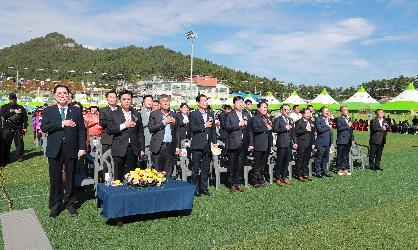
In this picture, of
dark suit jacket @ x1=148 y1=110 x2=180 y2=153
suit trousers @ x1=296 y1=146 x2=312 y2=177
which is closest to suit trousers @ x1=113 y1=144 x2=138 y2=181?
dark suit jacket @ x1=148 y1=110 x2=180 y2=153

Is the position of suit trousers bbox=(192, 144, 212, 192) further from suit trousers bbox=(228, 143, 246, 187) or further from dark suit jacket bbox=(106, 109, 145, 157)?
dark suit jacket bbox=(106, 109, 145, 157)

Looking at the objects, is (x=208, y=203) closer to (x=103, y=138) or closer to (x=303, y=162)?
(x=103, y=138)

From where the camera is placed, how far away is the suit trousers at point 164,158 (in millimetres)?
7746

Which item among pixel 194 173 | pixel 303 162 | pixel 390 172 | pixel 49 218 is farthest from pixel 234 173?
pixel 390 172

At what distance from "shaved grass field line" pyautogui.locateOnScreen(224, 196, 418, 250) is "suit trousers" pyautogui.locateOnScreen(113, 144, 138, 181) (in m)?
2.86

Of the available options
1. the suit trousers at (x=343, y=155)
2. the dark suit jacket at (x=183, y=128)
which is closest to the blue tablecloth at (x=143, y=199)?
the dark suit jacket at (x=183, y=128)

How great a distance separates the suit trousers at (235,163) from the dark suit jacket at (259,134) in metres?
0.47

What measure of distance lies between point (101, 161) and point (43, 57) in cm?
12684

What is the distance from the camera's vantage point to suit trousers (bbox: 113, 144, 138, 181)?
276 inches

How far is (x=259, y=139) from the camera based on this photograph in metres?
9.14

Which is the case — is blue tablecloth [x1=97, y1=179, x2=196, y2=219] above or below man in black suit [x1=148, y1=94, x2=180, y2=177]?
below

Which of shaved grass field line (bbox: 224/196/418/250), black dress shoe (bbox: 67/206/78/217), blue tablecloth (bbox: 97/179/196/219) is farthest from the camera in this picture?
black dress shoe (bbox: 67/206/78/217)

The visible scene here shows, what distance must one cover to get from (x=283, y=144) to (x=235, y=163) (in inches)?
65.7

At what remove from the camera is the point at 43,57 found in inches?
4749
